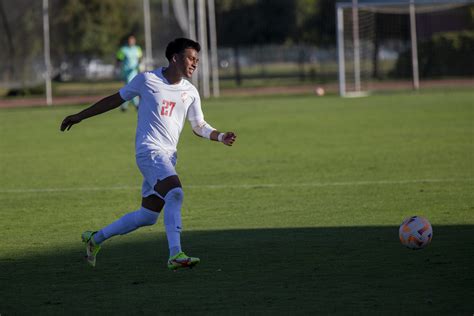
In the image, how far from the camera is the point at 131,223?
333 inches

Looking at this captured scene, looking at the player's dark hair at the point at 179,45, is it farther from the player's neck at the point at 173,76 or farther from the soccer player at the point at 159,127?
the player's neck at the point at 173,76

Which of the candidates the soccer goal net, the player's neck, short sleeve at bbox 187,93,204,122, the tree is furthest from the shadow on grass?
the tree

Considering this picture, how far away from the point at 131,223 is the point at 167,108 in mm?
1033

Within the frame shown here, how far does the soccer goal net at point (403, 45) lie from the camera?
3847 centimetres

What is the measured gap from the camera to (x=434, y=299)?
6.82 m

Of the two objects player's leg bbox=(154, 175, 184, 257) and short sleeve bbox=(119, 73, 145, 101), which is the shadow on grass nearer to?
player's leg bbox=(154, 175, 184, 257)

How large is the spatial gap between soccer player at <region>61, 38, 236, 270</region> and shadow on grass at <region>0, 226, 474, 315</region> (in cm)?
41

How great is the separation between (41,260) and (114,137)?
45.6 ft

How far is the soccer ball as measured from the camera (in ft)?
28.2

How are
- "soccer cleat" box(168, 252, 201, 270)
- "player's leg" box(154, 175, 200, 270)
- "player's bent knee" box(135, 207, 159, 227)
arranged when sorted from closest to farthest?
"soccer cleat" box(168, 252, 201, 270)
"player's leg" box(154, 175, 200, 270)
"player's bent knee" box(135, 207, 159, 227)

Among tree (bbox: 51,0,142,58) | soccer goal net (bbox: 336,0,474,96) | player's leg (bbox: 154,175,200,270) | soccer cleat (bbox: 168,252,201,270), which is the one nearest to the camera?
soccer cleat (bbox: 168,252,201,270)

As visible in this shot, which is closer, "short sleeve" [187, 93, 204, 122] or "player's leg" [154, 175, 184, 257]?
"player's leg" [154, 175, 184, 257]

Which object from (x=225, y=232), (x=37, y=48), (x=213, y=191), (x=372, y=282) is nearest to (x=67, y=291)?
(x=372, y=282)

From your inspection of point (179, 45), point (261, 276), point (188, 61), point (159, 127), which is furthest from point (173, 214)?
point (179, 45)
